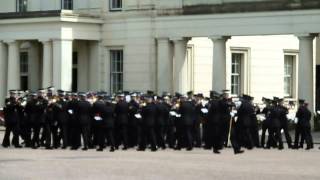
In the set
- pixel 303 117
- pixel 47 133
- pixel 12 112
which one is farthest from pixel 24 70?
pixel 303 117

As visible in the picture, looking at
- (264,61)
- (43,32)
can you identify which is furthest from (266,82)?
(43,32)

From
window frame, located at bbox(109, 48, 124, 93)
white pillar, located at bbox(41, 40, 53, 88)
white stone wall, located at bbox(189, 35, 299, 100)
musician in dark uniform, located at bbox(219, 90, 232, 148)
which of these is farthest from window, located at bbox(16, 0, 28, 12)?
musician in dark uniform, located at bbox(219, 90, 232, 148)

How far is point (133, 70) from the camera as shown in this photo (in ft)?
127

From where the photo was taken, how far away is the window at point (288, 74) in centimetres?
4289

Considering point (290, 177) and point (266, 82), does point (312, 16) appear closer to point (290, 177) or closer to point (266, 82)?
point (266, 82)

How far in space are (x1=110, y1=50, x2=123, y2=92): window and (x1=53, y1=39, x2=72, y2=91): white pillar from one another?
208 cm

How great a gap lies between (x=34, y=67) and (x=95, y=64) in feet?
11.2

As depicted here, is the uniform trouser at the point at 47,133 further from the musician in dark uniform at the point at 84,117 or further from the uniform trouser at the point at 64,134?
the musician in dark uniform at the point at 84,117

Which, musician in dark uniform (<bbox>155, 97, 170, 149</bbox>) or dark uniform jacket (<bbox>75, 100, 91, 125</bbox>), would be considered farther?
musician in dark uniform (<bbox>155, 97, 170, 149</bbox>)

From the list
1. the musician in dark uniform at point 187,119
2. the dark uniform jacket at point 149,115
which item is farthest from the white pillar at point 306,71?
the dark uniform jacket at point 149,115

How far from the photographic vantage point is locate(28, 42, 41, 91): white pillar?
1647 inches

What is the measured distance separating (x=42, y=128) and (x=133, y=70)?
10.9 metres

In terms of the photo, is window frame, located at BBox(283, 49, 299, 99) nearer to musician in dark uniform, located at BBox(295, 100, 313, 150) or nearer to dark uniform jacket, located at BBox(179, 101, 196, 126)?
musician in dark uniform, located at BBox(295, 100, 313, 150)

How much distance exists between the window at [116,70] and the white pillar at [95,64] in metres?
0.55
